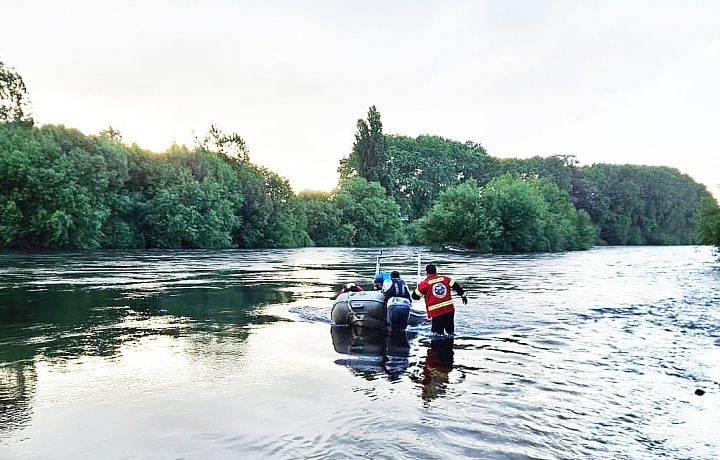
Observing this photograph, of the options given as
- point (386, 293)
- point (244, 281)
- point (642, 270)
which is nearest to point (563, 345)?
point (386, 293)

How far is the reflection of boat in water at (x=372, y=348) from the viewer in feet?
38.5

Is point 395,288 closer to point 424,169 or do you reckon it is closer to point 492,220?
point 492,220

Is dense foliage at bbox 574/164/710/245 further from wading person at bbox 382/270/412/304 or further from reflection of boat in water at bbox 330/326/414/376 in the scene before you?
reflection of boat in water at bbox 330/326/414/376

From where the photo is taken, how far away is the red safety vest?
1359 centimetres

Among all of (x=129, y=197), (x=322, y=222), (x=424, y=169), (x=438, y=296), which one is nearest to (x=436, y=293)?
(x=438, y=296)

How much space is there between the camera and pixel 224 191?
2805 inches

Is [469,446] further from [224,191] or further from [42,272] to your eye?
[224,191]

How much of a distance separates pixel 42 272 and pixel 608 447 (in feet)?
98.5

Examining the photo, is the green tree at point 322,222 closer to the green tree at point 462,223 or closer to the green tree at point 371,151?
the green tree at point 371,151

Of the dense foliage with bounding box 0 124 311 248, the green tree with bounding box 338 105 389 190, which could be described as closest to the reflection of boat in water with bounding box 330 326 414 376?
the dense foliage with bounding box 0 124 311 248

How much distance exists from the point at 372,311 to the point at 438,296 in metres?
2.45

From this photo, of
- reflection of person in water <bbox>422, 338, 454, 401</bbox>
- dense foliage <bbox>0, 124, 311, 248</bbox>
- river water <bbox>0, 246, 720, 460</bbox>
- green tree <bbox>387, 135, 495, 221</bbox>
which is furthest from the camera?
green tree <bbox>387, 135, 495, 221</bbox>

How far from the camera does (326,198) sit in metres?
91.7

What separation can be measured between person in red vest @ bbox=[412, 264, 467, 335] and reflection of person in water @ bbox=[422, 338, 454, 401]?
0.40m
